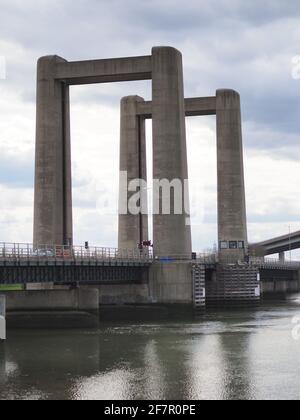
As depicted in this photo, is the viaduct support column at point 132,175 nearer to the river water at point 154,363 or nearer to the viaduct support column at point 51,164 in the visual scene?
the viaduct support column at point 51,164

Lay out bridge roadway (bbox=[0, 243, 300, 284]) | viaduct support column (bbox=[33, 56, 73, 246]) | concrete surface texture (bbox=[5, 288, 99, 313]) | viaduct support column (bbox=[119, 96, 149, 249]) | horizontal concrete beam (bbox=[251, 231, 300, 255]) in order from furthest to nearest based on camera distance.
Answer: horizontal concrete beam (bbox=[251, 231, 300, 255]) → viaduct support column (bbox=[119, 96, 149, 249]) → viaduct support column (bbox=[33, 56, 73, 246]) → concrete surface texture (bbox=[5, 288, 99, 313]) → bridge roadway (bbox=[0, 243, 300, 284])

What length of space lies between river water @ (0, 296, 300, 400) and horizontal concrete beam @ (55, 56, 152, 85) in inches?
1192

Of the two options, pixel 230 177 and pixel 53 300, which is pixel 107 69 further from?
pixel 230 177

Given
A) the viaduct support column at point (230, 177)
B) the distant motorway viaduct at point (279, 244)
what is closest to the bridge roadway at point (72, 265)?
the viaduct support column at point (230, 177)

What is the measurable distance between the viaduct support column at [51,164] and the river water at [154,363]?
70.3 feet

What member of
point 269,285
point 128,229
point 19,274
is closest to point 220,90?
point 128,229

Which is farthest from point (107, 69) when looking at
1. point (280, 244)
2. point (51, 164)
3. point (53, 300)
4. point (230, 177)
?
point (280, 244)

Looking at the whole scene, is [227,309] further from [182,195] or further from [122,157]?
[122,157]

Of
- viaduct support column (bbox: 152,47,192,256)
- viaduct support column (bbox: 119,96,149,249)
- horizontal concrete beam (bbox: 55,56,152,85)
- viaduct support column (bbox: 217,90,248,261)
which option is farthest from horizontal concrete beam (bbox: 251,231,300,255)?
horizontal concrete beam (bbox: 55,56,152,85)

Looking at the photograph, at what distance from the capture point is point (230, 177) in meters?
104

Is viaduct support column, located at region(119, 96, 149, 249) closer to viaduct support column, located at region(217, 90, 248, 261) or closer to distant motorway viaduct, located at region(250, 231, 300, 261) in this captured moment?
viaduct support column, located at region(217, 90, 248, 261)

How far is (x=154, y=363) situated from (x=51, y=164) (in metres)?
43.1

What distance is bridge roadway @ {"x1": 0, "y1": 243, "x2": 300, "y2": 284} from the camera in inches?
2051
